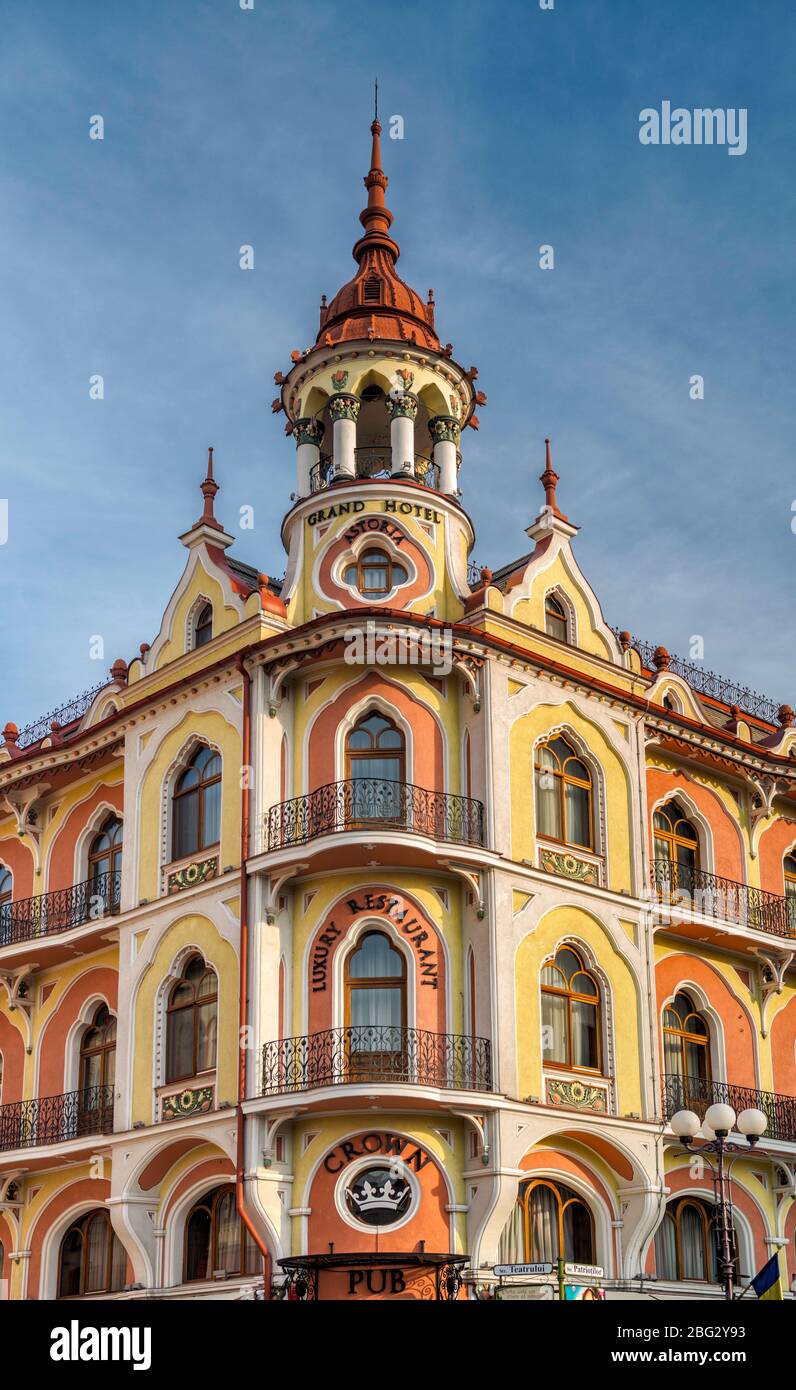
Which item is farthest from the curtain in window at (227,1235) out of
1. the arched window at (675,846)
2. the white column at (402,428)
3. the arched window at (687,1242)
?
the white column at (402,428)

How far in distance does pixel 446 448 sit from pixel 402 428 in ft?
3.34

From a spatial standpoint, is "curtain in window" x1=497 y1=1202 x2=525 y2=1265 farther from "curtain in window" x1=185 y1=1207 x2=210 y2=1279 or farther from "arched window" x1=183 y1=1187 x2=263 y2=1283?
"curtain in window" x1=185 y1=1207 x2=210 y2=1279

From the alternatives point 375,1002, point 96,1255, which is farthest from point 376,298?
point 96,1255

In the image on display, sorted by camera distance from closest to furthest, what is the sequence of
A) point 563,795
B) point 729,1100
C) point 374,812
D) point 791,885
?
1. point 374,812
2. point 563,795
3. point 729,1100
4. point 791,885

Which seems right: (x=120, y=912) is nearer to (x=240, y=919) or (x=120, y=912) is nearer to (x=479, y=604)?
(x=240, y=919)

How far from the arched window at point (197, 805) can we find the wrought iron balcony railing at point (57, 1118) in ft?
15.3

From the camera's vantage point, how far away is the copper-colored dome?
31.2m

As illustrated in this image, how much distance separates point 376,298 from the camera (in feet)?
106

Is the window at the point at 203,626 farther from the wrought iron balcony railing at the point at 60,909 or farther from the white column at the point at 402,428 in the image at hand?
the wrought iron balcony railing at the point at 60,909

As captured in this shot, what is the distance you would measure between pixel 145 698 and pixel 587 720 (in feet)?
26.1

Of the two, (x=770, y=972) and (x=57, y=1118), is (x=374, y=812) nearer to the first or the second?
(x=57, y=1118)

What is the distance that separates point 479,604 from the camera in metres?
28.2
